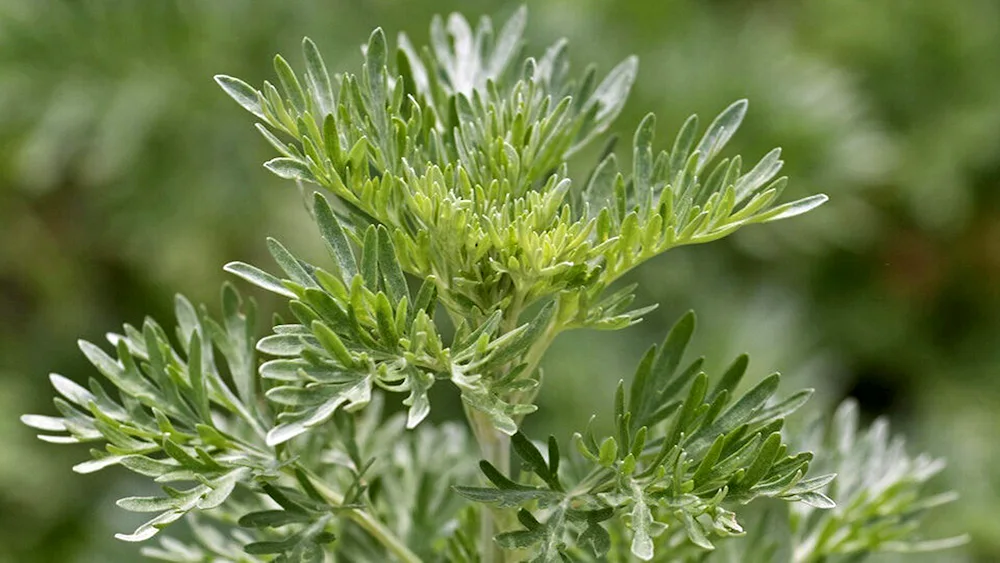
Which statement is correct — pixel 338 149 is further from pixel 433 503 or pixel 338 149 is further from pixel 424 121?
pixel 433 503

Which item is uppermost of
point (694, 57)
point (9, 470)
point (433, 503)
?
point (694, 57)

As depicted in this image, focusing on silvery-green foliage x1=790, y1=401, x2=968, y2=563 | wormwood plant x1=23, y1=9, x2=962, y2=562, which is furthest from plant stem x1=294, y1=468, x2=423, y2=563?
silvery-green foliage x1=790, y1=401, x2=968, y2=563

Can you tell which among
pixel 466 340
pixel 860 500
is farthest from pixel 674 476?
pixel 860 500

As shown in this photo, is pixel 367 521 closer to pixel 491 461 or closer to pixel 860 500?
pixel 491 461

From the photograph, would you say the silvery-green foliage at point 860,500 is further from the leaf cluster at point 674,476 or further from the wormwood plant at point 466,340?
the leaf cluster at point 674,476

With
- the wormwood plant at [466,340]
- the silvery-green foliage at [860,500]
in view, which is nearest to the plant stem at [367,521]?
the wormwood plant at [466,340]

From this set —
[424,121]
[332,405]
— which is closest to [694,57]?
[424,121]

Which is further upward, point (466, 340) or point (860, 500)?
point (466, 340)

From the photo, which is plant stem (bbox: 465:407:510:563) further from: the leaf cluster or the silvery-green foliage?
the silvery-green foliage
